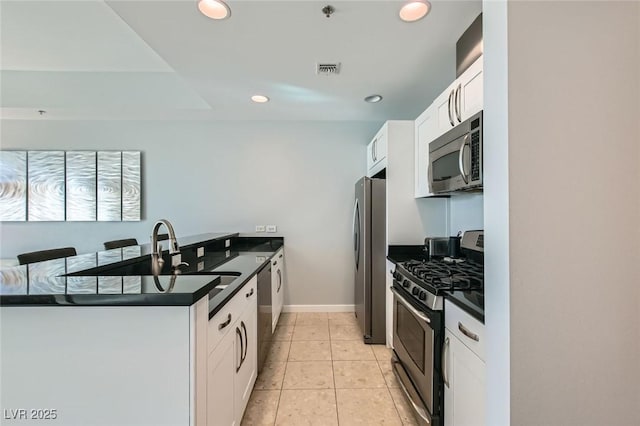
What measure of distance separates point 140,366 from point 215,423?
1.51ft

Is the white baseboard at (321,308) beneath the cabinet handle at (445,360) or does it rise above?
beneath

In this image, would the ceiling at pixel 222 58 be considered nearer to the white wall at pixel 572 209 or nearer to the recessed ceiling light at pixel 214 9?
the recessed ceiling light at pixel 214 9

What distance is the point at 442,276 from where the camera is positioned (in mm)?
1551

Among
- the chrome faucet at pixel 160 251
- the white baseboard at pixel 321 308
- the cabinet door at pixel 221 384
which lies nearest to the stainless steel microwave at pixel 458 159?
the cabinet door at pixel 221 384

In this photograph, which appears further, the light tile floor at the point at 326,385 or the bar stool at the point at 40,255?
the bar stool at the point at 40,255

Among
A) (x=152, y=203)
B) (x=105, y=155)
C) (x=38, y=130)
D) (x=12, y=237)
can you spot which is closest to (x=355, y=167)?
(x=152, y=203)

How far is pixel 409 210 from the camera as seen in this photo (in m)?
2.53

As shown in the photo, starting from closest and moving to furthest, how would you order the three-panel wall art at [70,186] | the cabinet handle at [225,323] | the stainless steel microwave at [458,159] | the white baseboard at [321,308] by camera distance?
the cabinet handle at [225,323]
the stainless steel microwave at [458,159]
the three-panel wall art at [70,186]
the white baseboard at [321,308]

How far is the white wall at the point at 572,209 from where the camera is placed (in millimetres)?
709

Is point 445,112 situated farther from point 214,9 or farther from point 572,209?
point 214,9

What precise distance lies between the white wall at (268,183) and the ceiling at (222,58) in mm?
216

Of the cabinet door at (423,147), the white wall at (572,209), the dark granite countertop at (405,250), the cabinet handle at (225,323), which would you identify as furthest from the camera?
the dark granite countertop at (405,250)

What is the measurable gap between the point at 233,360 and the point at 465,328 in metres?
1.09

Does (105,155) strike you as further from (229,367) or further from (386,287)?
(386,287)
